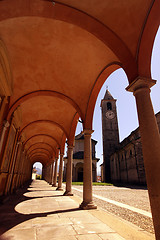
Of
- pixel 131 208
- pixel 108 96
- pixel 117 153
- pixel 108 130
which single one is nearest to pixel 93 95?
pixel 131 208

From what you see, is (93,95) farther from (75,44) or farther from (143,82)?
(143,82)

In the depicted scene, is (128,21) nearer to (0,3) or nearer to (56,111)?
(0,3)

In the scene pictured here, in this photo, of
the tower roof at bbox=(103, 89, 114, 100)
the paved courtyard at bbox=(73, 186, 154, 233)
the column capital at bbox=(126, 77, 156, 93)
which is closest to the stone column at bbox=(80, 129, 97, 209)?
the paved courtyard at bbox=(73, 186, 154, 233)

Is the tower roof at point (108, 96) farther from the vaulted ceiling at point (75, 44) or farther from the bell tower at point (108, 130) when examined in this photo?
the vaulted ceiling at point (75, 44)

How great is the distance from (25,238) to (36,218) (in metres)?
1.59

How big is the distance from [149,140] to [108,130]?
114ft

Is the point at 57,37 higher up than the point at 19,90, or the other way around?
the point at 57,37

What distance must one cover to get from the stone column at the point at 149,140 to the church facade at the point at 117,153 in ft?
64.9

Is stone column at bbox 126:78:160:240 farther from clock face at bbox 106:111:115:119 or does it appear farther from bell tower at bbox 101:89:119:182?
clock face at bbox 106:111:115:119

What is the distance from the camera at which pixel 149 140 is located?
121 inches

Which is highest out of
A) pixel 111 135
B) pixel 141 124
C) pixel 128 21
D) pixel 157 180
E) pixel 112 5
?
pixel 111 135

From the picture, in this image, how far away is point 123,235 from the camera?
10.5 feet

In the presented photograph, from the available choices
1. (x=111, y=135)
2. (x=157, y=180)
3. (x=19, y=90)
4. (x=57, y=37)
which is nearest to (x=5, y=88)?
(x=19, y=90)

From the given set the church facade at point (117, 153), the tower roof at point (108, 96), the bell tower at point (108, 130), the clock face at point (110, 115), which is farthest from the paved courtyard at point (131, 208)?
the tower roof at point (108, 96)
